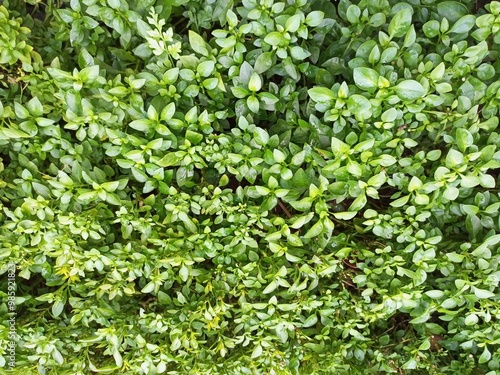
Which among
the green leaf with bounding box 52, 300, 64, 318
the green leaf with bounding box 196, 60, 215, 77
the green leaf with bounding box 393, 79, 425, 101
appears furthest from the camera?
the green leaf with bounding box 52, 300, 64, 318

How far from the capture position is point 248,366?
59.7 inches

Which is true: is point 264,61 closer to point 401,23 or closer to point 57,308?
point 401,23

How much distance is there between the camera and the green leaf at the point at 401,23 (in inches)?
51.5

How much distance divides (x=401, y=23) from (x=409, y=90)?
207mm

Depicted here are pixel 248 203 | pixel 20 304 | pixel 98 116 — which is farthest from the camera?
pixel 20 304

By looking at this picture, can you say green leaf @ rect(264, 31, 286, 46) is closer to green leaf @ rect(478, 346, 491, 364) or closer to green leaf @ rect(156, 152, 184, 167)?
green leaf @ rect(156, 152, 184, 167)

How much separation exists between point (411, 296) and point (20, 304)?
1.32 metres

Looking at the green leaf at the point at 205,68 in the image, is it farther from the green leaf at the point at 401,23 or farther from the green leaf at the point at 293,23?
the green leaf at the point at 401,23

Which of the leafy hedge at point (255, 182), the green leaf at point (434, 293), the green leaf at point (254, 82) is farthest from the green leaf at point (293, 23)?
the green leaf at point (434, 293)

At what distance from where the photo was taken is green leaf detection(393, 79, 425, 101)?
1.25 metres

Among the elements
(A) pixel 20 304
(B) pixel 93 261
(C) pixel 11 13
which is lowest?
(A) pixel 20 304

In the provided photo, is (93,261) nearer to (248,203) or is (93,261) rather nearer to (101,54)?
(248,203)

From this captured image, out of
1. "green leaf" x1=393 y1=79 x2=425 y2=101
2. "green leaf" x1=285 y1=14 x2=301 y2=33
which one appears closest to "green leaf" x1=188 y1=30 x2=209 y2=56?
"green leaf" x1=285 y1=14 x2=301 y2=33

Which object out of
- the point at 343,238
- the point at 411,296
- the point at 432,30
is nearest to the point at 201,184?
the point at 343,238
